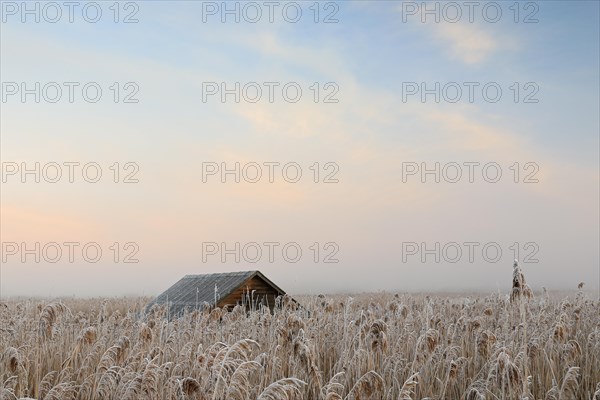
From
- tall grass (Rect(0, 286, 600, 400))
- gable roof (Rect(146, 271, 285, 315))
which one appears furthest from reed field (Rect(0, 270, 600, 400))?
gable roof (Rect(146, 271, 285, 315))

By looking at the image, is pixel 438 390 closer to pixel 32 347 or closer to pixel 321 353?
pixel 321 353

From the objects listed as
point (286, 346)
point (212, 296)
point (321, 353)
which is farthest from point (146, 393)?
point (212, 296)

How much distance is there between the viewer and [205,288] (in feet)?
66.8

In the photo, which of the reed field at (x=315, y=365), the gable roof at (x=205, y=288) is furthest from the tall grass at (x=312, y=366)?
the gable roof at (x=205, y=288)

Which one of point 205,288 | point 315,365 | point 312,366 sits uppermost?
point 312,366

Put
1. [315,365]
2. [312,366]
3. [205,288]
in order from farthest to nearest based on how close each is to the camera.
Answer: [205,288] < [315,365] < [312,366]

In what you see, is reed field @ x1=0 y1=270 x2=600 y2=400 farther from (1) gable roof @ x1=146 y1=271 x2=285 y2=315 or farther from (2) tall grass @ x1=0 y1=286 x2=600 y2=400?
(1) gable roof @ x1=146 y1=271 x2=285 y2=315

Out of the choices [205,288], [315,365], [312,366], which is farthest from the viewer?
[205,288]

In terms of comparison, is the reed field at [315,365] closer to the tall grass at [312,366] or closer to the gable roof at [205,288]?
the tall grass at [312,366]

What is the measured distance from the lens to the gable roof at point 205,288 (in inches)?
734

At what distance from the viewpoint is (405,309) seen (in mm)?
12211

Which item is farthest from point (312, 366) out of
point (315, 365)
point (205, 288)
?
point (205, 288)

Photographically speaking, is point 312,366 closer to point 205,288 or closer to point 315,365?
point 315,365

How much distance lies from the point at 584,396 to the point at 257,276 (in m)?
12.1
